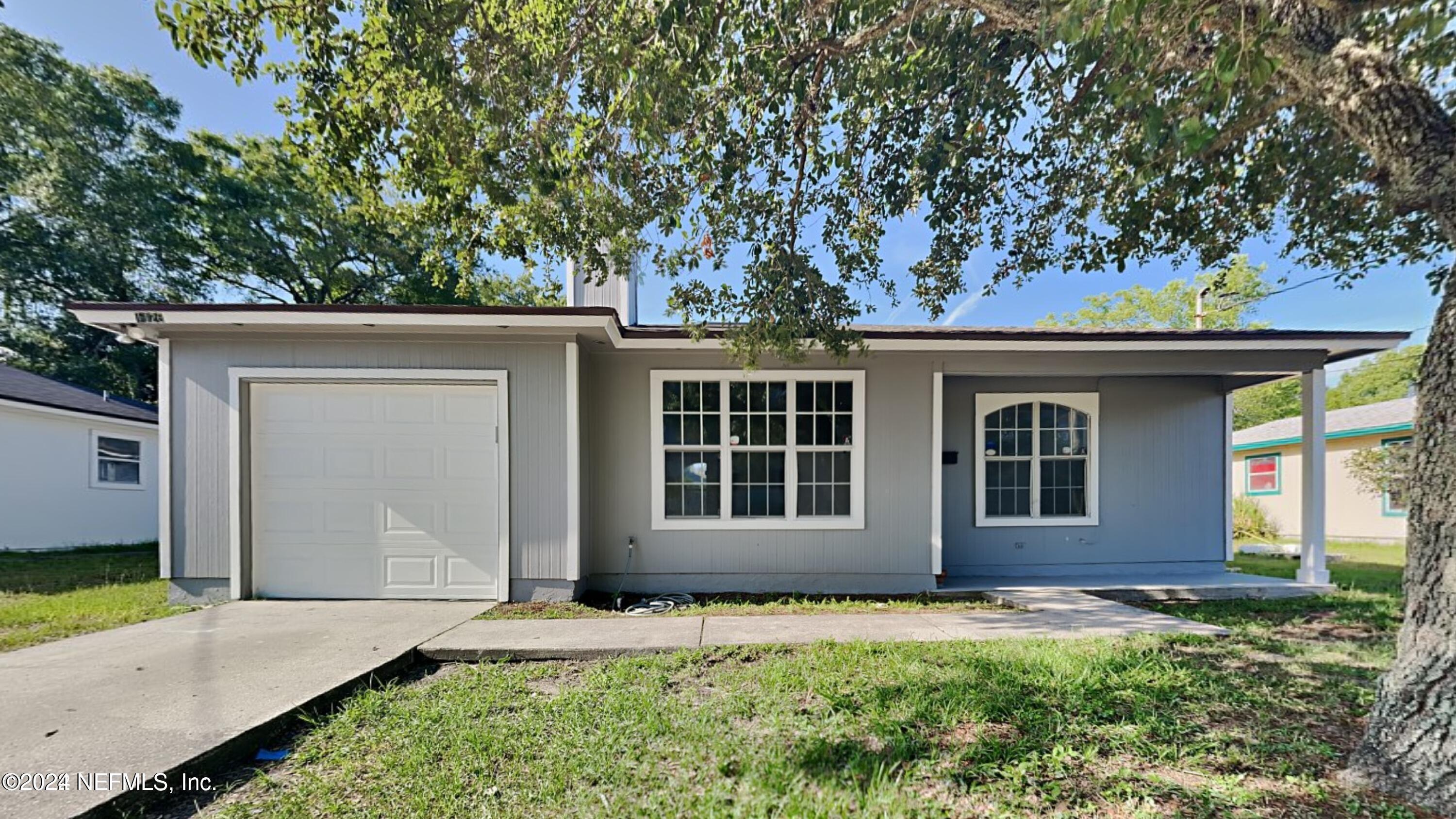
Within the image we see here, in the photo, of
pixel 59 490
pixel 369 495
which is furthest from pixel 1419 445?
pixel 59 490

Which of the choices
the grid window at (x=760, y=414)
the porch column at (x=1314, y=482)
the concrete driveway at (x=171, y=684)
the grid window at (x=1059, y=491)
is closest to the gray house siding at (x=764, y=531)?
the grid window at (x=760, y=414)

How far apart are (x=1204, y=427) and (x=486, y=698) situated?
347 inches

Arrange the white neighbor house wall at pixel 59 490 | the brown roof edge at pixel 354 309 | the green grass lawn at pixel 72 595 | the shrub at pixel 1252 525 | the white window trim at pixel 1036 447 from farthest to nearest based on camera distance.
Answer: the shrub at pixel 1252 525 < the white neighbor house wall at pixel 59 490 < the white window trim at pixel 1036 447 < the brown roof edge at pixel 354 309 < the green grass lawn at pixel 72 595

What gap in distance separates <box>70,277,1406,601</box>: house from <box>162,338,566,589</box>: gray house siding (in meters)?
0.02

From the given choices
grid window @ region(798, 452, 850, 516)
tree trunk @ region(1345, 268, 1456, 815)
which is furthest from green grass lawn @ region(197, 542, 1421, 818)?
grid window @ region(798, 452, 850, 516)

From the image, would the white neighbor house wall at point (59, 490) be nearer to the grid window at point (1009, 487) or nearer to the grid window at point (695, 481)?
the grid window at point (695, 481)

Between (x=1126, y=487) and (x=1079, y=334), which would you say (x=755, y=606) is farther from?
(x=1126, y=487)

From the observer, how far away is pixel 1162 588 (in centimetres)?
608

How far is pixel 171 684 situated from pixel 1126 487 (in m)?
9.51

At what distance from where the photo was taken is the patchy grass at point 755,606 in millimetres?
5164

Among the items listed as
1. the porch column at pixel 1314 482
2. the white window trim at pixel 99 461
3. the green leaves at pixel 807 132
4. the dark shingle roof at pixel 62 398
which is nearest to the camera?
the green leaves at pixel 807 132

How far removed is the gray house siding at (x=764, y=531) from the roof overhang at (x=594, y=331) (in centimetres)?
36

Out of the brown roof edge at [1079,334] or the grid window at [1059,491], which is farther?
the grid window at [1059,491]

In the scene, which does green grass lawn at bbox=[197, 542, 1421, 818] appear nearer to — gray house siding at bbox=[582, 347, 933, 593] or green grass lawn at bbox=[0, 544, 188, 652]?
gray house siding at bbox=[582, 347, 933, 593]
